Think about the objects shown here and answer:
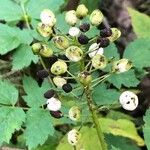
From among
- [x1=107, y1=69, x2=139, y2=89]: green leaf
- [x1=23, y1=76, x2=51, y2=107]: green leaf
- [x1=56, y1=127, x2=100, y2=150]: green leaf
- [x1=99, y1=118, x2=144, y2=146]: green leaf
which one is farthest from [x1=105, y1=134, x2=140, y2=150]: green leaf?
[x1=23, y1=76, x2=51, y2=107]: green leaf

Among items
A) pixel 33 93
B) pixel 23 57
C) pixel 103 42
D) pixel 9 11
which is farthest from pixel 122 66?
pixel 9 11

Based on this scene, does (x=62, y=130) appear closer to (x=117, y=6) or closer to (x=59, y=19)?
(x=59, y=19)

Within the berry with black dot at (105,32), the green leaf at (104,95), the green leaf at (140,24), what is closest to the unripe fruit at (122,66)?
the berry with black dot at (105,32)

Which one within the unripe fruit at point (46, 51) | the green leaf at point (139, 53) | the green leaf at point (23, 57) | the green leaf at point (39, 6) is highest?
the green leaf at point (39, 6)

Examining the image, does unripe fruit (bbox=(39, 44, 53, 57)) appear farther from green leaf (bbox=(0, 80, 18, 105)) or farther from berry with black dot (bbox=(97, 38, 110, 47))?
green leaf (bbox=(0, 80, 18, 105))

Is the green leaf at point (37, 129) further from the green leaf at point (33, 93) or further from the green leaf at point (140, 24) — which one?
the green leaf at point (140, 24)

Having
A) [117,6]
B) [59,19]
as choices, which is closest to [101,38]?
[59,19]
